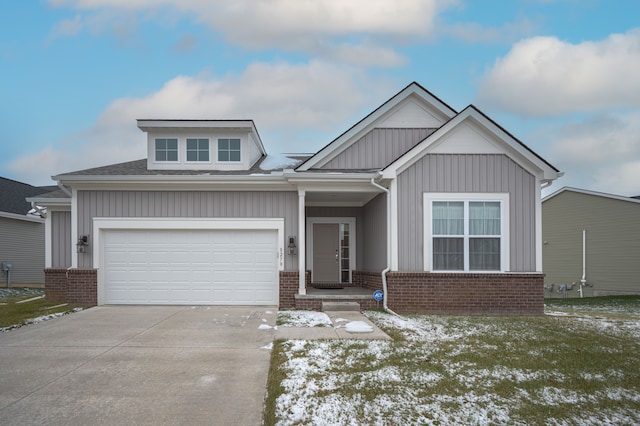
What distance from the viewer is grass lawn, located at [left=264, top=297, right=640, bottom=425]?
14.6ft

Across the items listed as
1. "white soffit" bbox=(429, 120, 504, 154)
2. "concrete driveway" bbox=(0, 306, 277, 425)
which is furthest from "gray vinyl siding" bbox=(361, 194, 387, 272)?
"concrete driveway" bbox=(0, 306, 277, 425)

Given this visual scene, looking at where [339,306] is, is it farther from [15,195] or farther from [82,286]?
[15,195]

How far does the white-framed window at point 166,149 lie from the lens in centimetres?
1297

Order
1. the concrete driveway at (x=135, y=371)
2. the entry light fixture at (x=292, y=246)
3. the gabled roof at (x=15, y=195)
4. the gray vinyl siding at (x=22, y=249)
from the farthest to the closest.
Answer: the gabled roof at (x=15, y=195) → the gray vinyl siding at (x=22, y=249) → the entry light fixture at (x=292, y=246) → the concrete driveway at (x=135, y=371)

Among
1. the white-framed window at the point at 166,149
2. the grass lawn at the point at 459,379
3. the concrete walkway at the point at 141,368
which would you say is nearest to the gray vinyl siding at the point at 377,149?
the concrete walkway at the point at 141,368

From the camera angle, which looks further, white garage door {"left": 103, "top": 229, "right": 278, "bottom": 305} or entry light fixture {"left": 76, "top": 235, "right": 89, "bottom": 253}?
white garage door {"left": 103, "top": 229, "right": 278, "bottom": 305}

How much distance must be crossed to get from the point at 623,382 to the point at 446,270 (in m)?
5.14

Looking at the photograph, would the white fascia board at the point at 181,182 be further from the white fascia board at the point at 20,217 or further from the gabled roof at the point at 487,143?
the white fascia board at the point at 20,217

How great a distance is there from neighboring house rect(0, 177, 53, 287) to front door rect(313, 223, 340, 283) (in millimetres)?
14111

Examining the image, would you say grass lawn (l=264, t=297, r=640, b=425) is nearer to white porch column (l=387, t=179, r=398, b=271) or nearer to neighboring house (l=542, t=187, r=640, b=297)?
white porch column (l=387, t=179, r=398, b=271)

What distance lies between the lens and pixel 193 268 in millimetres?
11664

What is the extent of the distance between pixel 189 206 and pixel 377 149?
5.13 metres

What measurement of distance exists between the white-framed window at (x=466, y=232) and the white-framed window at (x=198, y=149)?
6.38 m

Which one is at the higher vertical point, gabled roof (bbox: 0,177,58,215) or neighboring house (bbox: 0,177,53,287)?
gabled roof (bbox: 0,177,58,215)
